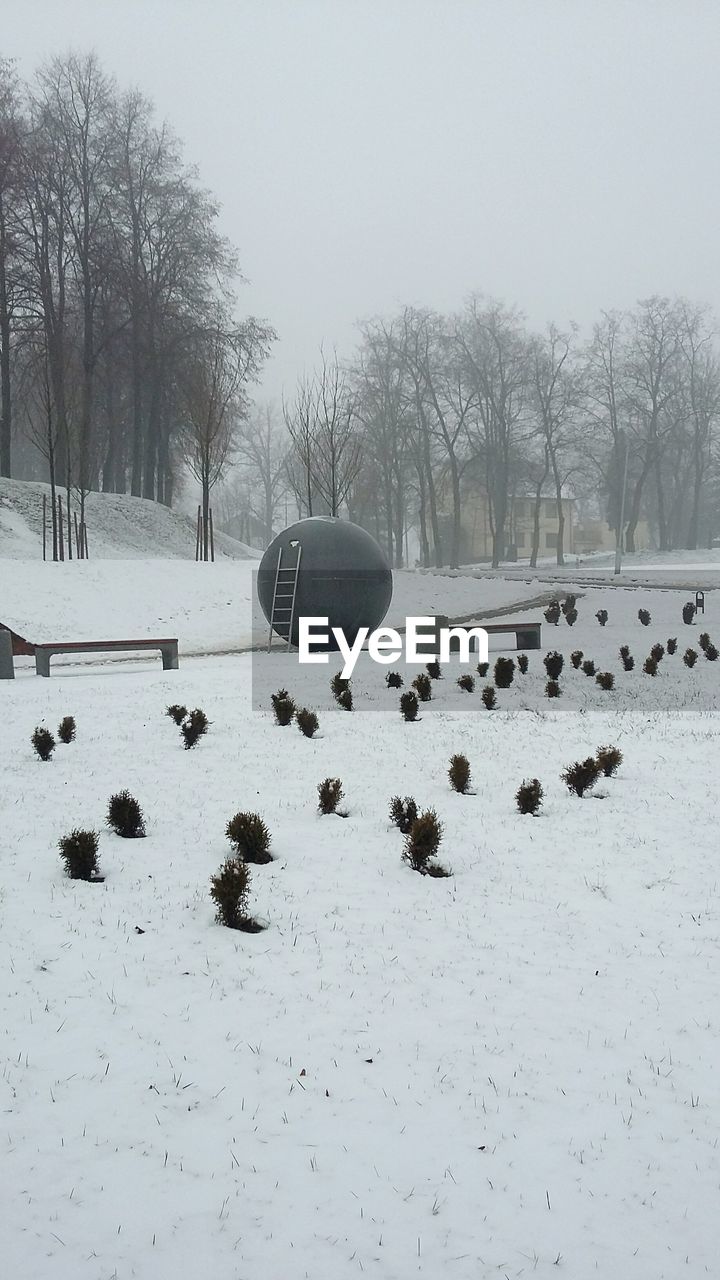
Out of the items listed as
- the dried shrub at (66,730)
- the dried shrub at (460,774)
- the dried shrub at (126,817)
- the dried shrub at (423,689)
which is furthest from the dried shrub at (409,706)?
the dried shrub at (126,817)

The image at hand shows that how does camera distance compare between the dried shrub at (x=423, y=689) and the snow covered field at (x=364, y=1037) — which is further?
the dried shrub at (x=423, y=689)

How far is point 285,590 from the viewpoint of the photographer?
51.4 ft

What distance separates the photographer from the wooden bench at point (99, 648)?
43.8 ft

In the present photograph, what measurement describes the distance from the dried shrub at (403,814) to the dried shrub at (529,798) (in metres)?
0.89

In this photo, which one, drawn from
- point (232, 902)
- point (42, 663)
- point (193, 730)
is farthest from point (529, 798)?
point (42, 663)

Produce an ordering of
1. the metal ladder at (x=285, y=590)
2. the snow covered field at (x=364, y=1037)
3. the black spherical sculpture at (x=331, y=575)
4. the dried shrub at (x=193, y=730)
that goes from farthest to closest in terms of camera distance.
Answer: the metal ladder at (x=285, y=590), the black spherical sculpture at (x=331, y=575), the dried shrub at (x=193, y=730), the snow covered field at (x=364, y=1037)

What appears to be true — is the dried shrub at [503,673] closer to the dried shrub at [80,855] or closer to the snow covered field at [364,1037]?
the snow covered field at [364,1037]

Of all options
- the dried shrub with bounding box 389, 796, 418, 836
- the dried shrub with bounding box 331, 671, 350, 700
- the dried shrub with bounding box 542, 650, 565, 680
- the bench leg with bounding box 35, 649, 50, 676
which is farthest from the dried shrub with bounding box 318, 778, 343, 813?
the bench leg with bounding box 35, 649, 50, 676

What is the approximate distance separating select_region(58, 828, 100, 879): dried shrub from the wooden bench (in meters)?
7.84

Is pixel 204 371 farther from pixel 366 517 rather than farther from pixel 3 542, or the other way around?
pixel 366 517

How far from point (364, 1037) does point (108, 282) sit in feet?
111

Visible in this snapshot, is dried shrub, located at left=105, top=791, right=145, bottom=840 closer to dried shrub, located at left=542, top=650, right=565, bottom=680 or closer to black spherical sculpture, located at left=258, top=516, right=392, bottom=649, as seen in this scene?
dried shrub, located at left=542, top=650, right=565, bottom=680

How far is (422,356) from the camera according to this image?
4950 cm

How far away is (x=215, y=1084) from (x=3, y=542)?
24.8m
